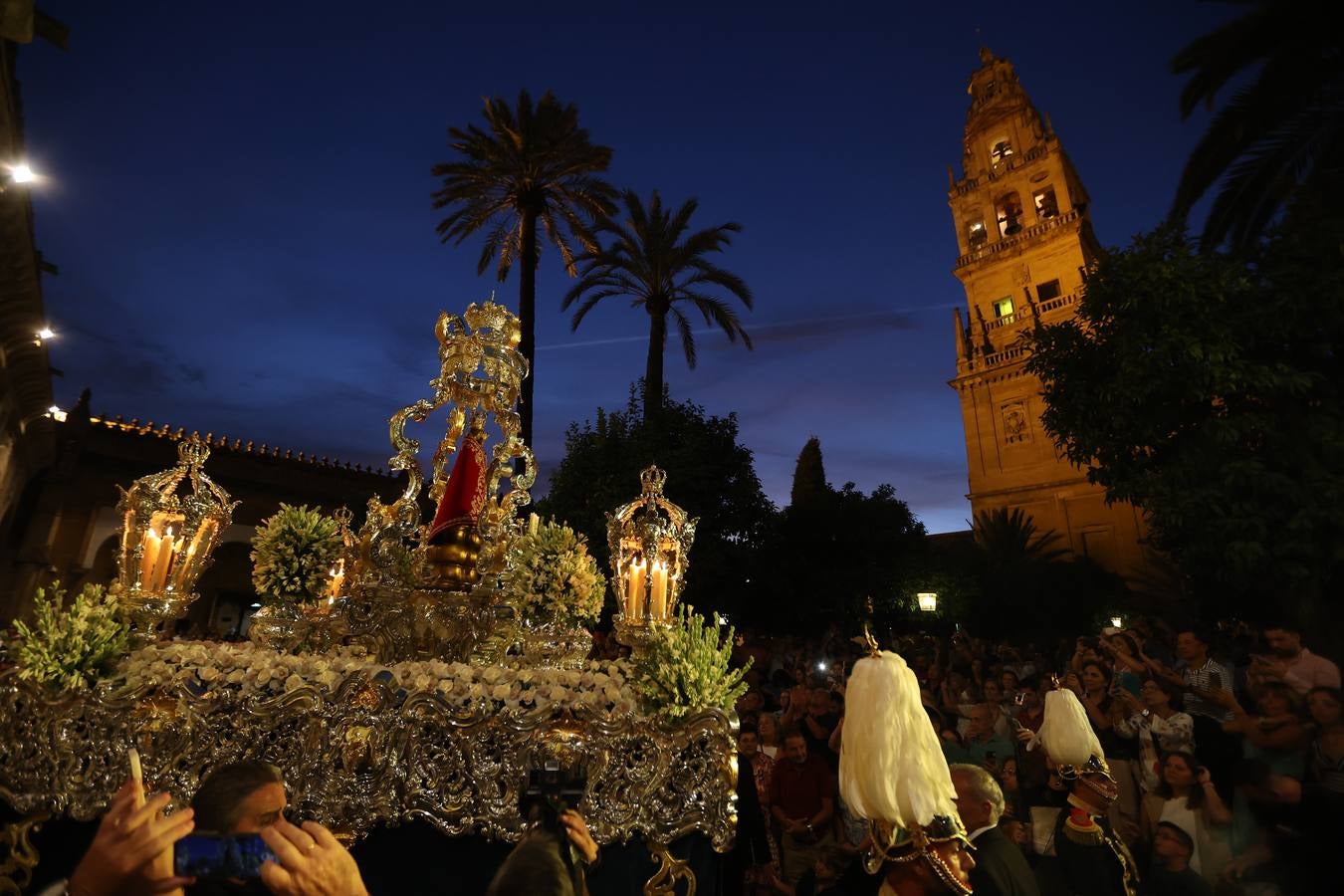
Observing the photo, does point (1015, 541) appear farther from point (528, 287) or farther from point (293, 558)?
point (293, 558)

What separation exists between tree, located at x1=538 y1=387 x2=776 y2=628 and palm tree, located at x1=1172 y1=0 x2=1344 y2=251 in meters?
11.2

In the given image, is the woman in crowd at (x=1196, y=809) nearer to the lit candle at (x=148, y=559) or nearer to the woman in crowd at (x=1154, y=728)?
the woman in crowd at (x=1154, y=728)

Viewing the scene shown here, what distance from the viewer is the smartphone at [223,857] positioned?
163cm

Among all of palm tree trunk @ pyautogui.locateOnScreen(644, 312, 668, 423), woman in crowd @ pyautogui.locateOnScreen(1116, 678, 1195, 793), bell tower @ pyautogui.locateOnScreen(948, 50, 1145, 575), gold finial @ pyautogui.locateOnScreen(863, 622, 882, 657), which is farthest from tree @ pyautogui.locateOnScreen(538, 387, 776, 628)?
bell tower @ pyautogui.locateOnScreen(948, 50, 1145, 575)

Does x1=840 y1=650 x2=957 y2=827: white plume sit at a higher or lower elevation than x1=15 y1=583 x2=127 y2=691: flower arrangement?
lower

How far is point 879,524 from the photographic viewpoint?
22609mm

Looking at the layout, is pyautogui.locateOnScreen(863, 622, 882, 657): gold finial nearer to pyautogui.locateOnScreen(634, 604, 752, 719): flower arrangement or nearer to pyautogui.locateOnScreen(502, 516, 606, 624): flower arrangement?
pyautogui.locateOnScreen(634, 604, 752, 719): flower arrangement

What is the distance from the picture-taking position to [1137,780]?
543 cm

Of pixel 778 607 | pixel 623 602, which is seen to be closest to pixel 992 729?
pixel 623 602

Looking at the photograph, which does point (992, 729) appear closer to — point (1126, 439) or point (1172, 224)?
point (1126, 439)

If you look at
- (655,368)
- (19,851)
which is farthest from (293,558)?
(655,368)

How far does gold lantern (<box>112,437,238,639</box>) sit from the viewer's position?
17.5 feet

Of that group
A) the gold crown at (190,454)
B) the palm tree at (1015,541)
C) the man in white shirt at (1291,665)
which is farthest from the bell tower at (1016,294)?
the gold crown at (190,454)

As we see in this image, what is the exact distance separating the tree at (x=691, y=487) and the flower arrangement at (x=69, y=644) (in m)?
11.3
